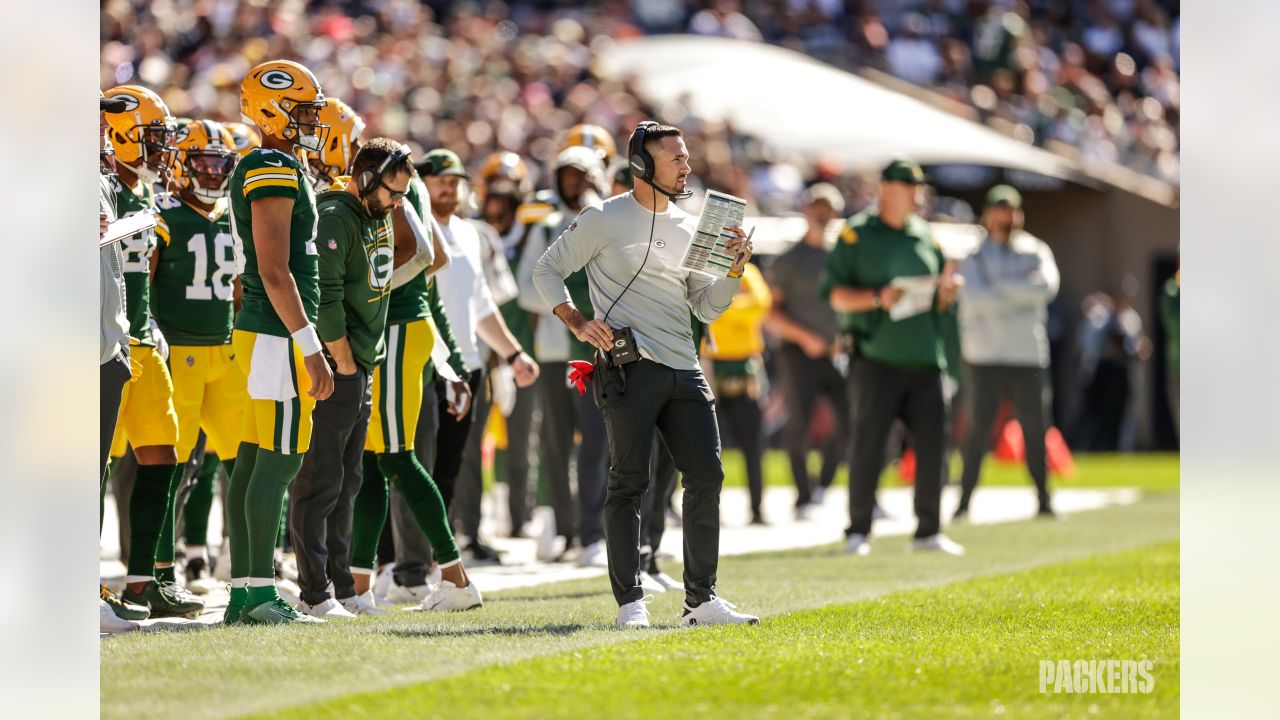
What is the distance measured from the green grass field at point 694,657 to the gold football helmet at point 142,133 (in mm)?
1874

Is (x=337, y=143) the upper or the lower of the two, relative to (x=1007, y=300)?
upper

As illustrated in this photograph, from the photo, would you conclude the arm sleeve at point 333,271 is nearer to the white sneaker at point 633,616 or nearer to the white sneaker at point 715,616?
the white sneaker at point 633,616

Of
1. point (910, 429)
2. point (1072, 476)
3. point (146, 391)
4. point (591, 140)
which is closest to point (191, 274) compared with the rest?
point (146, 391)

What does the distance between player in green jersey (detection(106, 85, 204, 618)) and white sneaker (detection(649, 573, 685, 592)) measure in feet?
7.61

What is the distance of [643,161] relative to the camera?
6840 mm

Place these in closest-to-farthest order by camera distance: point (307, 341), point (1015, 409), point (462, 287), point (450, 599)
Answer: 1. point (307, 341)
2. point (450, 599)
3. point (462, 287)
4. point (1015, 409)

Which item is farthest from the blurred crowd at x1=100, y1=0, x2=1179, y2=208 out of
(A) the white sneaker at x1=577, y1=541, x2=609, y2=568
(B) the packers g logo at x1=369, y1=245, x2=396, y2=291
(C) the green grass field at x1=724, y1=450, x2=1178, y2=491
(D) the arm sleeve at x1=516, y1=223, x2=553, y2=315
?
(B) the packers g logo at x1=369, y1=245, x2=396, y2=291

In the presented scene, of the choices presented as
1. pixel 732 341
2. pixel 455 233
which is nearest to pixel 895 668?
pixel 455 233

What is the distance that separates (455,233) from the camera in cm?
886

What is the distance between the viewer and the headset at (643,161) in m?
6.84

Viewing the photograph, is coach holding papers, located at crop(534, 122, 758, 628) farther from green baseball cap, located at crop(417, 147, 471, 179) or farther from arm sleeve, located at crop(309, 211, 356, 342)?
green baseball cap, located at crop(417, 147, 471, 179)

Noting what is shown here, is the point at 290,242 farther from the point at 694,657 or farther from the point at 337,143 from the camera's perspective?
the point at 694,657

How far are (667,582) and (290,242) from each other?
2.91m

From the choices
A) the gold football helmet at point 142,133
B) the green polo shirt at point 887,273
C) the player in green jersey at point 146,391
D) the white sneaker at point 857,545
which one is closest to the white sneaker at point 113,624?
the player in green jersey at point 146,391
